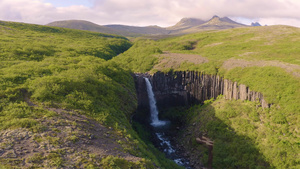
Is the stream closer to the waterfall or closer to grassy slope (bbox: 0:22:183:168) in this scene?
the waterfall

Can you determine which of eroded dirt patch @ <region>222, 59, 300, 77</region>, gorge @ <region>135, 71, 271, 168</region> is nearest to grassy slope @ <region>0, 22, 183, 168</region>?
gorge @ <region>135, 71, 271, 168</region>

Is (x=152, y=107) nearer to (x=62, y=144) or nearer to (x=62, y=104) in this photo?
(x=62, y=104)

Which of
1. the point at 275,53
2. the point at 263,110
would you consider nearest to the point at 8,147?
the point at 263,110

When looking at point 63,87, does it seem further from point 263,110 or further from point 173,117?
point 263,110

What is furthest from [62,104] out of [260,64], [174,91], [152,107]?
[260,64]

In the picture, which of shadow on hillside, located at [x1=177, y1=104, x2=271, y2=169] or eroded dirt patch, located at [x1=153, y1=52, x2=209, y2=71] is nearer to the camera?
shadow on hillside, located at [x1=177, y1=104, x2=271, y2=169]
